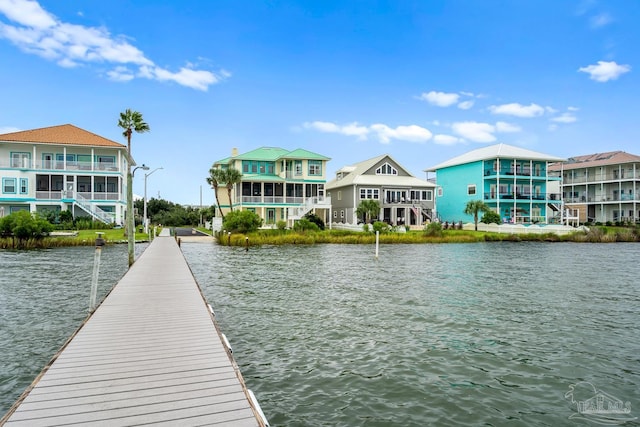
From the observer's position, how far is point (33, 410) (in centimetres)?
544

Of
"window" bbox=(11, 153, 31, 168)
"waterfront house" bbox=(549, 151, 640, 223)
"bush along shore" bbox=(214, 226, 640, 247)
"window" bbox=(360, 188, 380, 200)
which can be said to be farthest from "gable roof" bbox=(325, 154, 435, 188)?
"window" bbox=(11, 153, 31, 168)

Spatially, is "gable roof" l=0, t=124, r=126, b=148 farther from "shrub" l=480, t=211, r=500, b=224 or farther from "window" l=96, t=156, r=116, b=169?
"shrub" l=480, t=211, r=500, b=224

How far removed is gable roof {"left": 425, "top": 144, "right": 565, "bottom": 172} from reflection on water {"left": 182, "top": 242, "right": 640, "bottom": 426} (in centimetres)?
4007

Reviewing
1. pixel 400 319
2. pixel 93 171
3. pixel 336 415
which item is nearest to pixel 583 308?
pixel 400 319

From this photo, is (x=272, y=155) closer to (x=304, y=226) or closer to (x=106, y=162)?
(x=304, y=226)

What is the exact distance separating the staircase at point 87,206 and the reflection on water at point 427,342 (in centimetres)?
3249

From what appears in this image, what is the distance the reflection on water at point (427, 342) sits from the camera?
7508 millimetres

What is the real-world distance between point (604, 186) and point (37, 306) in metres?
80.6

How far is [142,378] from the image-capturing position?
22.0 feet

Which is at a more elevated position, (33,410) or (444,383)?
(33,410)

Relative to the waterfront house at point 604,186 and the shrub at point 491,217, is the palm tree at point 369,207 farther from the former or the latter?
the waterfront house at point 604,186

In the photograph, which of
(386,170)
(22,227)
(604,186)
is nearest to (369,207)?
(386,170)

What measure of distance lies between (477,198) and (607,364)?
175 ft

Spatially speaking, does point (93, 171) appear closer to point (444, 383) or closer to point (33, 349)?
point (33, 349)
